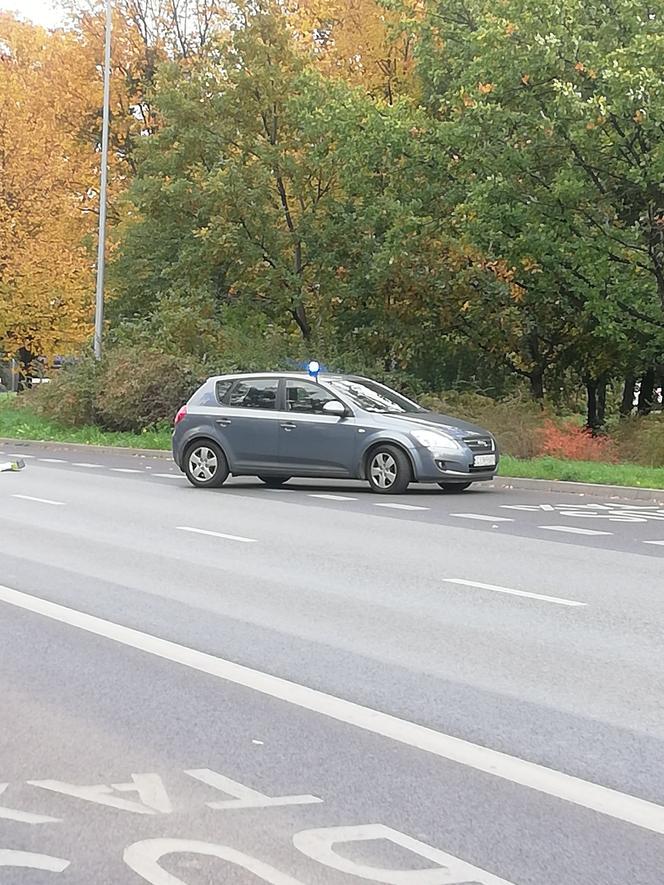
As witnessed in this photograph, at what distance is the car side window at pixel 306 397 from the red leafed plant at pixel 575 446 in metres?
5.74

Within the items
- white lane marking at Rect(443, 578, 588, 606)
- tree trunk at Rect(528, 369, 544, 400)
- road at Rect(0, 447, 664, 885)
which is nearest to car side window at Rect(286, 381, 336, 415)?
road at Rect(0, 447, 664, 885)

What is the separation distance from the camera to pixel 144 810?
4.75 m

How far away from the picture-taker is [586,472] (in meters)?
20.4

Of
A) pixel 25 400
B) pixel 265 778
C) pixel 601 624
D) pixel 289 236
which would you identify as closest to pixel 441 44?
pixel 289 236

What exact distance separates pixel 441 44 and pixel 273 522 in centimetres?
1684

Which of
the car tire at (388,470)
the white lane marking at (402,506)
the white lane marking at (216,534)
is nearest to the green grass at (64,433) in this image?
the car tire at (388,470)

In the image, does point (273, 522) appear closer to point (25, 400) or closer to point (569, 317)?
point (569, 317)

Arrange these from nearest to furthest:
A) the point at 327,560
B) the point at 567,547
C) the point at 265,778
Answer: the point at 265,778 → the point at 327,560 → the point at 567,547

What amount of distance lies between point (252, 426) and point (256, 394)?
0.56 meters

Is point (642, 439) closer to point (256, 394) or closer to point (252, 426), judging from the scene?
point (256, 394)

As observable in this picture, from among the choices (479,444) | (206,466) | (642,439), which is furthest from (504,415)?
(206,466)

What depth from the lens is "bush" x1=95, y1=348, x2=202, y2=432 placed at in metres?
30.8

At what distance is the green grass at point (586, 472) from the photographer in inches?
771

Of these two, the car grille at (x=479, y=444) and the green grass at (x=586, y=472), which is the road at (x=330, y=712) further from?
the green grass at (x=586, y=472)
